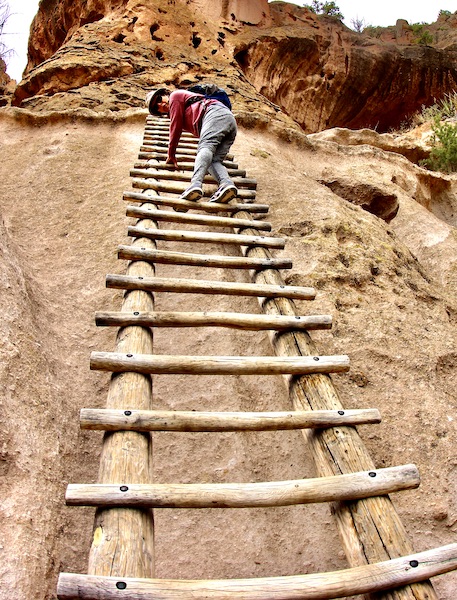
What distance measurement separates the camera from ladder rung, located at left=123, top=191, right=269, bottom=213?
2863 millimetres

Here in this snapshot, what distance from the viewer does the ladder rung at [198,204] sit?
2.86 m

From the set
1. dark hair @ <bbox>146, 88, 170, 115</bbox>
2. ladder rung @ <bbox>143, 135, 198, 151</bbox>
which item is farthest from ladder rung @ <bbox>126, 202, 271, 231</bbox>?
ladder rung @ <bbox>143, 135, 198, 151</bbox>

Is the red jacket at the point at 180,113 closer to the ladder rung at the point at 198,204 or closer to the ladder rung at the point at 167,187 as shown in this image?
the ladder rung at the point at 167,187

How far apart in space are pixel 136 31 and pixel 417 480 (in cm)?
638

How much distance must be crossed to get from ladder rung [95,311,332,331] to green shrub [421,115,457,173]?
5374mm

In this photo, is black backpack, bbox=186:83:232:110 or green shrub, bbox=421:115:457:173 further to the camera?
green shrub, bbox=421:115:457:173

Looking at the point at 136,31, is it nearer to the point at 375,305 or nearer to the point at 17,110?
the point at 17,110

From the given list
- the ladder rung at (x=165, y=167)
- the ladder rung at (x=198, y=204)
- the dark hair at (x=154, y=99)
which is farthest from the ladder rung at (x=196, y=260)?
the dark hair at (x=154, y=99)

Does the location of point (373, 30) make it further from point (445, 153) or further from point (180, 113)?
point (180, 113)

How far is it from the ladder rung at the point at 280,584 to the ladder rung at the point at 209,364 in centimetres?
68

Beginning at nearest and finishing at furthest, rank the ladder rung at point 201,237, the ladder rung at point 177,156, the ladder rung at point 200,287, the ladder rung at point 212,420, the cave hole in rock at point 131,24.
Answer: the ladder rung at point 212,420 → the ladder rung at point 200,287 → the ladder rung at point 201,237 → the ladder rung at point 177,156 → the cave hole in rock at point 131,24

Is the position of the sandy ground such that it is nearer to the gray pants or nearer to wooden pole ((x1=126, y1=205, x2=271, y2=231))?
wooden pole ((x1=126, y1=205, x2=271, y2=231))

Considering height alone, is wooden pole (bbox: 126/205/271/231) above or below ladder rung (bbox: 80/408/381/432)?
below

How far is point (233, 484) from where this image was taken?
1.31 metres
